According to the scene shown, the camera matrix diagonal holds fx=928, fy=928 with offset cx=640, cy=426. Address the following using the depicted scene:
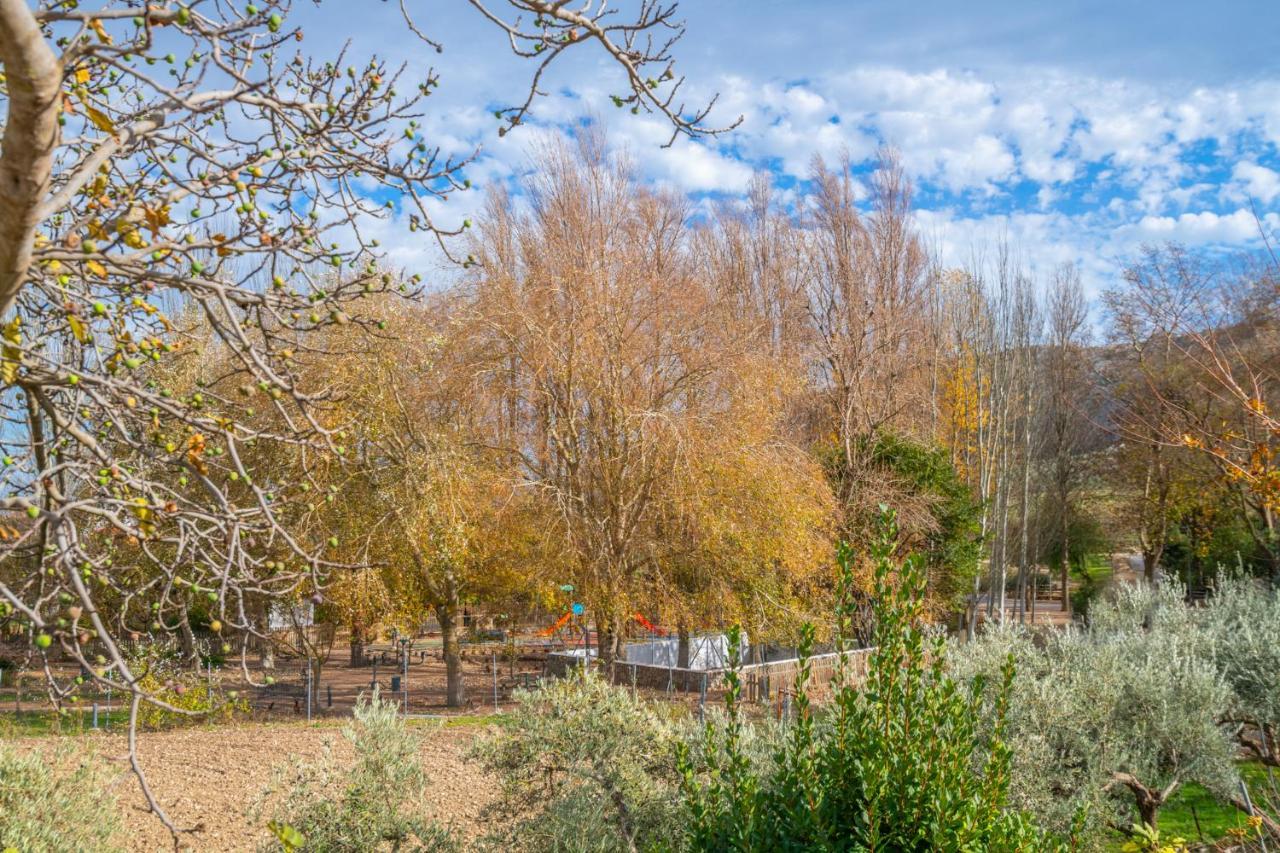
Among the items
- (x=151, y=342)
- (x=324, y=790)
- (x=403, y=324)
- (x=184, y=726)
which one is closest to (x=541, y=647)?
(x=184, y=726)

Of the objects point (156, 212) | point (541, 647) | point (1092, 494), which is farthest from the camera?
point (1092, 494)

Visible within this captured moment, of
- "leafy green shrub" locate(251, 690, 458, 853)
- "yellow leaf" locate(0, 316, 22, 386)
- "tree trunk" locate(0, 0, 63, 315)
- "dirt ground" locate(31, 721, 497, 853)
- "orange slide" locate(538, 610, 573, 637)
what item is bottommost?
"dirt ground" locate(31, 721, 497, 853)

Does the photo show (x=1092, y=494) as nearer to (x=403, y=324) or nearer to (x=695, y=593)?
(x=695, y=593)

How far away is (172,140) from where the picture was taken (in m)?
3.07

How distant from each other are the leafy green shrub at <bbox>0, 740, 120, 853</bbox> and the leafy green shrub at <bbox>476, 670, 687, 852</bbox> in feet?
7.10

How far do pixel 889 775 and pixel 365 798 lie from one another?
3320mm

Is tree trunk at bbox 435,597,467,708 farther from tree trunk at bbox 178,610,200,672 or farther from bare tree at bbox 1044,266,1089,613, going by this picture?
bare tree at bbox 1044,266,1089,613

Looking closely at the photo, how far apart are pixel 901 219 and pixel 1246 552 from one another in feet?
39.1

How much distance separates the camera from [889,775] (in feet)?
9.84

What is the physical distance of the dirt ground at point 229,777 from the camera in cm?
738

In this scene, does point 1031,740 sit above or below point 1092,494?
below

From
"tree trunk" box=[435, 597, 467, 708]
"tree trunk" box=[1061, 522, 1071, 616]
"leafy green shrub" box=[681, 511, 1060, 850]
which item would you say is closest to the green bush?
"leafy green shrub" box=[681, 511, 1060, 850]

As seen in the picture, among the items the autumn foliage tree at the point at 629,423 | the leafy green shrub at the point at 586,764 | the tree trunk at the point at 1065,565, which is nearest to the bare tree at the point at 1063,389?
the tree trunk at the point at 1065,565

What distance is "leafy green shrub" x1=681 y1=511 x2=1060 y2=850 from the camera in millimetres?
2834
